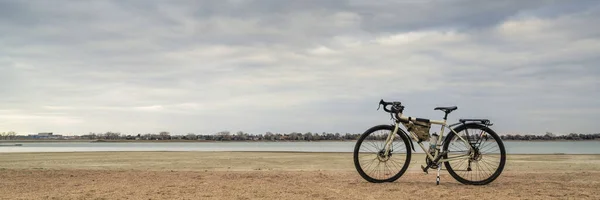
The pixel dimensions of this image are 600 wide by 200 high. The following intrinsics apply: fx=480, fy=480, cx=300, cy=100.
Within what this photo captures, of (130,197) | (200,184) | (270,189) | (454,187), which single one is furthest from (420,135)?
(130,197)

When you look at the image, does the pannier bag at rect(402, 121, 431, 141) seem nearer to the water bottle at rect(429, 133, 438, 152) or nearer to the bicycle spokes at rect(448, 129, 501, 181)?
the water bottle at rect(429, 133, 438, 152)

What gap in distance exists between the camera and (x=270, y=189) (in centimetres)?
886

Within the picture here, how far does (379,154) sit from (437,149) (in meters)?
1.22

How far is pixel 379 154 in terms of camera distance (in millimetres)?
10000

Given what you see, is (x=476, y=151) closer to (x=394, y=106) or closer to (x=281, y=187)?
(x=394, y=106)

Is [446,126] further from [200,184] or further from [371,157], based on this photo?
[200,184]

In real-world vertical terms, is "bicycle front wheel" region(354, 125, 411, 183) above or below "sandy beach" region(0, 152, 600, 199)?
above

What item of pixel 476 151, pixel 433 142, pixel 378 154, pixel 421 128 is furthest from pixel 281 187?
pixel 476 151

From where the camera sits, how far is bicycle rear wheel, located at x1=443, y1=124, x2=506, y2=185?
387 inches

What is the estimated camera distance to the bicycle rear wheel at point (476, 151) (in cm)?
984

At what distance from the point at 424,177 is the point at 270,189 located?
4.16 meters

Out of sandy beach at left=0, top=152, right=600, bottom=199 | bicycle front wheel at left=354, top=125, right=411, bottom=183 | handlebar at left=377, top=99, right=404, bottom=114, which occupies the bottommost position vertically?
sandy beach at left=0, top=152, right=600, bottom=199

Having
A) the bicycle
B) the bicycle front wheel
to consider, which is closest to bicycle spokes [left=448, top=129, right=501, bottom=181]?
the bicycle

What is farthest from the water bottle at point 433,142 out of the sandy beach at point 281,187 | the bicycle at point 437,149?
the sandy beach at point 281,187
